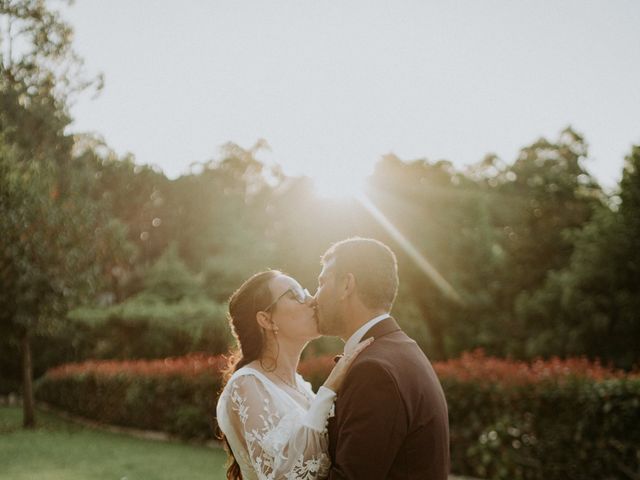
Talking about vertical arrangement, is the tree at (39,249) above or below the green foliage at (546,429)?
above

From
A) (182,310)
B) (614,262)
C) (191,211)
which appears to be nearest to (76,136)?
(182,310)

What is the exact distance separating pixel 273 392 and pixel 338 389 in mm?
917

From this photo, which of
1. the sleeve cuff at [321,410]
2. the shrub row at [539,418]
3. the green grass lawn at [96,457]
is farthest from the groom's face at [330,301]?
the green grass lawn at [96,457]

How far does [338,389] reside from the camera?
3.32m

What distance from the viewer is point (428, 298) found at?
41.3 meters

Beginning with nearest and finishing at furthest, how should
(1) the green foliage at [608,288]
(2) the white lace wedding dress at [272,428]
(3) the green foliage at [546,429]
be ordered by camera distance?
(2) the white lace wedding dress at [272,428] → (3) the green foliage at [546,429] → (1) the green foliage at [608,288]

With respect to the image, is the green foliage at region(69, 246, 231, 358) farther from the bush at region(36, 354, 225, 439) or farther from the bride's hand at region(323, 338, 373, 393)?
the bride's hand at region(323, 338, 373, 393)

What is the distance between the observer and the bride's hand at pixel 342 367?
3234 millimetres

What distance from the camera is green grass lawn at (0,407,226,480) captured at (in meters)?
12.6

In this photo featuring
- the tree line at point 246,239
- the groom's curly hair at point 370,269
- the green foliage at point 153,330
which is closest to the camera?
the groom's curly hair at point 370,269

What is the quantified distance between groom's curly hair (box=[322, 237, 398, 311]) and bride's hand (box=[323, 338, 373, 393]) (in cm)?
21

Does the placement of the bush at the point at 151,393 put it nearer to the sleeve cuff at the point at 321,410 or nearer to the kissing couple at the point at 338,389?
the kissing couple at the point at 338,389

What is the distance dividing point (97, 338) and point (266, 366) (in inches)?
1057

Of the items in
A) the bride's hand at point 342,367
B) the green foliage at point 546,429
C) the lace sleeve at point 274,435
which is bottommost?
the green foliage at point 546,429
